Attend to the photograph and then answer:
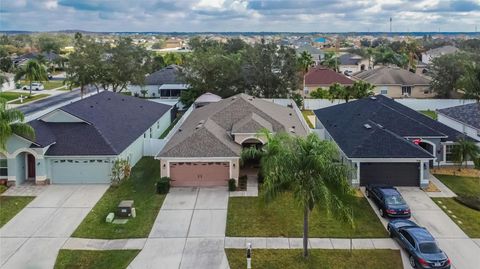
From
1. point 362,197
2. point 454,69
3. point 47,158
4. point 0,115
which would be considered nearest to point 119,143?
point 47,158

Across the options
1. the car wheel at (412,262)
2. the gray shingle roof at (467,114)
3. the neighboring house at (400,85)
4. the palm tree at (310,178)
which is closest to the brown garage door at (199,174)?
the palm tree at (310,178)

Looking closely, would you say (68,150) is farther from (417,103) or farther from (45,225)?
(417,103)

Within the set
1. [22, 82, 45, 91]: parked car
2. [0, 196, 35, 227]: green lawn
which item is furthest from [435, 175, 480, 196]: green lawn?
[22, 82, 45, 91]: parked car

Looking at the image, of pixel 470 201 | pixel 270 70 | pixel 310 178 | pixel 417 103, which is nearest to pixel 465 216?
pixel 470 201

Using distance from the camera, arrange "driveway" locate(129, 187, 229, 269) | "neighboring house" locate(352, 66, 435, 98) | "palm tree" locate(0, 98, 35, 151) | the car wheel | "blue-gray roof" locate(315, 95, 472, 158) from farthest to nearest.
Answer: "neighboring house" locate(352, 66, 435, 98) < "blue-gray roof" locate(315, 95, 472, 158) < "palm tree" locate(0, 98, 35, 151) < "driveway" locate(129, 187, 229, 269) < the car wheel

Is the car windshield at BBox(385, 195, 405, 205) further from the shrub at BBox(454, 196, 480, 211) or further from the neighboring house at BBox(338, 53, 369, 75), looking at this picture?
the neighboring house at BBox(338, 53, 369, 75)
